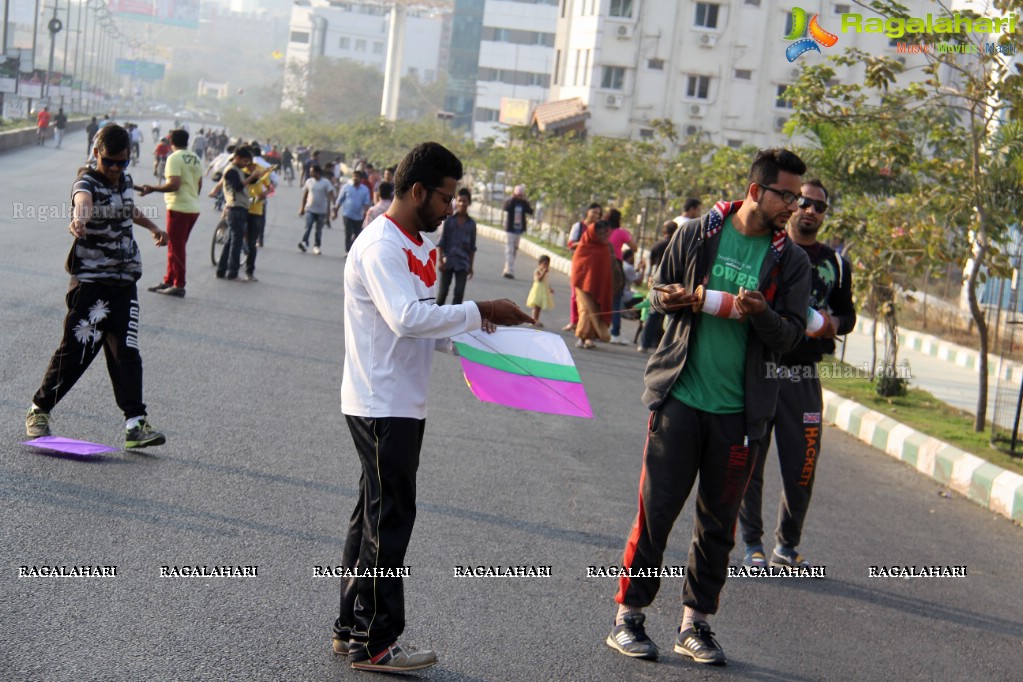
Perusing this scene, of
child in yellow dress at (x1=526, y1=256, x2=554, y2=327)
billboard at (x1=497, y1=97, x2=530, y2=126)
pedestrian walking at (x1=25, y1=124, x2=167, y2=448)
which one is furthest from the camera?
billboard at (x1=497, y1=97, x2=530, y2=126)

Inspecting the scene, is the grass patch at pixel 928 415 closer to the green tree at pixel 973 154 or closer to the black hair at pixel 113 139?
the green tree at pixel 973 154

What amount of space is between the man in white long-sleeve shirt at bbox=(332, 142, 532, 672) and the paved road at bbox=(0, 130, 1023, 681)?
0.38 meters

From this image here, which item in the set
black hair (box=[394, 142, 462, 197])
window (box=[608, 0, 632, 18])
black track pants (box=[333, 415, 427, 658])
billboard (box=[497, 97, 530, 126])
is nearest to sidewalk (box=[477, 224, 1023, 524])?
black track pants (box=[333, 415, 427, 658])

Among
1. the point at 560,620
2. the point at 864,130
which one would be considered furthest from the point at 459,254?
the point at 560,620

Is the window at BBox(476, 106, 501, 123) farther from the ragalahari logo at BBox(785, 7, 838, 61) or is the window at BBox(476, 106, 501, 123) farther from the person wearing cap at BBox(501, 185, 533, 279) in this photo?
the ragalahari logo at BBox(785, 7, 838, 61)

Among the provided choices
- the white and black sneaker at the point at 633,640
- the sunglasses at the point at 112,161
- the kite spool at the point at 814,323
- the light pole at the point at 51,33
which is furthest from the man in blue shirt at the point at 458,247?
the light pole at the point at 51,33

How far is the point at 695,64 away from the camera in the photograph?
63.3m

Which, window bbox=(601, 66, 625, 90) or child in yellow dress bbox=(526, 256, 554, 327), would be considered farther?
window bbox=(601, 66, 625, 90)

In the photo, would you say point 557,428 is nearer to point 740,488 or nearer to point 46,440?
point 46,440

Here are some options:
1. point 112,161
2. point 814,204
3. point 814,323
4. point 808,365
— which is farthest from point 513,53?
point 814,323

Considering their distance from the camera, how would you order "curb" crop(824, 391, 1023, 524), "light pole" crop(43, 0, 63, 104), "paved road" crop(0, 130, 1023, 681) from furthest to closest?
"light pole" crop(43, 0, 63, 104)
"curb" crop(824, 391, 1023, 524)
"paved road" crop(0, 130, 1023, 681)

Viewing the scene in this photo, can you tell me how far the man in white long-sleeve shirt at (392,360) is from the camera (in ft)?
13.9

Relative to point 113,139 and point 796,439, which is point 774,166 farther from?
point 113,139

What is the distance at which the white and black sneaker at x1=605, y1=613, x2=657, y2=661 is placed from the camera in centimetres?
499
